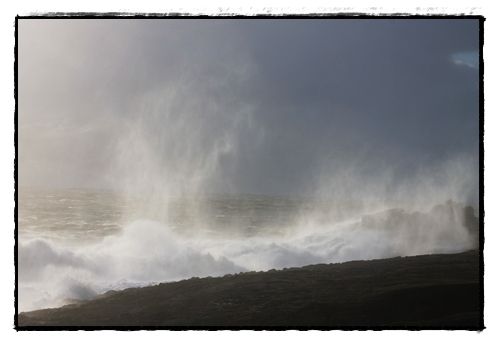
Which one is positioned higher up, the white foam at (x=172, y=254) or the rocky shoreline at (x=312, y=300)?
the white foam at (x=172, y=254)

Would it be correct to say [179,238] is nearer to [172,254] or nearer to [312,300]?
[172,254]

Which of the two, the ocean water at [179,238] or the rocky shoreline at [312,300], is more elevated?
the ocean water at [179,238]

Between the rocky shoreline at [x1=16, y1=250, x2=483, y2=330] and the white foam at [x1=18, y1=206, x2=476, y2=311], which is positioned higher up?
the white foam at [x1=18, y1=206, x2=476, y2=311]

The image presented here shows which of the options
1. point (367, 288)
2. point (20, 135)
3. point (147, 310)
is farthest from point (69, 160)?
point (367, 288)

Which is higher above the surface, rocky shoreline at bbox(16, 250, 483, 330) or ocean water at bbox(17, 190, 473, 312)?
ocean water at bbox(17, 190, 473, 312)
